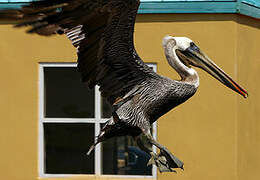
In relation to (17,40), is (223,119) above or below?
below

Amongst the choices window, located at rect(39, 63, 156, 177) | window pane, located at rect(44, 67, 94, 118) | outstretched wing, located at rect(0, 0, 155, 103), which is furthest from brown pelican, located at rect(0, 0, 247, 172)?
window pane, located at rect(44, 67, 94, 118)

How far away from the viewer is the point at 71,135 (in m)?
8.73

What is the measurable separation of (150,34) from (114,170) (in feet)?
8.42

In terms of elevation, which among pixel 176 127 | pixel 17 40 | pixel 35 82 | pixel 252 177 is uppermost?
pixel 17 40

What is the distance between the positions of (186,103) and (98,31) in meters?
2.39

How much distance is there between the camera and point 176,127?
7.30 m

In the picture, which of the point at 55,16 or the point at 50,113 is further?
the point at 50,113

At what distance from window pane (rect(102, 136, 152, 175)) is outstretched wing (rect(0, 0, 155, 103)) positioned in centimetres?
252

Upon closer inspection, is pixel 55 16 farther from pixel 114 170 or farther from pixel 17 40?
pixel 114 170

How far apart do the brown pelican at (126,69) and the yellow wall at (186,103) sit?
1692 mm

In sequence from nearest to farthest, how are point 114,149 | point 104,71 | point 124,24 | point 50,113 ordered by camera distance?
point 124,24 < point 104,71 < point 50,113 < point 114,149

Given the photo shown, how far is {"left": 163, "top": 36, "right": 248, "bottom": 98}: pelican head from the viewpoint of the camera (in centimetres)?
556

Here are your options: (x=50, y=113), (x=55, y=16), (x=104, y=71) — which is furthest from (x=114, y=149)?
(x=55, y=16)

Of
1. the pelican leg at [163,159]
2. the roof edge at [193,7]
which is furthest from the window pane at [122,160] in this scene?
the pelican leg at [163,159]
